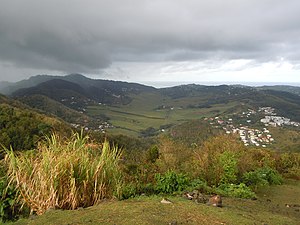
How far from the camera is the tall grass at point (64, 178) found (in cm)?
448

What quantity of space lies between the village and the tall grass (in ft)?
200

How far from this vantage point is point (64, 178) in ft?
15.1

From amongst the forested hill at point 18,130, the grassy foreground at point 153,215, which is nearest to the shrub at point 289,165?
the grassy foreground at point 153,215

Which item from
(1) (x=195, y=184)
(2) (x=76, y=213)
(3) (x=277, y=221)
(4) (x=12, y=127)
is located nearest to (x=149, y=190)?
(1) (x=195, y=184)

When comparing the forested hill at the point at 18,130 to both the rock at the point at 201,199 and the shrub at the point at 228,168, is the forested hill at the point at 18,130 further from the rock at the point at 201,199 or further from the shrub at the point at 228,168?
the rock at the point at 201,199

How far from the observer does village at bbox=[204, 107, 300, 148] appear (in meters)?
71.6

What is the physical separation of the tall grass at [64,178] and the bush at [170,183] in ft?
3.11

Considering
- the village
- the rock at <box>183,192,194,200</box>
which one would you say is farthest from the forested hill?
the village

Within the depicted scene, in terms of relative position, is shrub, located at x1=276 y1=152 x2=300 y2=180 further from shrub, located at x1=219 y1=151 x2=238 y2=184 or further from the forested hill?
the forested hill

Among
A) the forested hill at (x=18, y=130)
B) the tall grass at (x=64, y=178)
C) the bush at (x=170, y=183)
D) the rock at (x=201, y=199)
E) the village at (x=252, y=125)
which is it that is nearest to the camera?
the tall grass at (x=64, y=178)

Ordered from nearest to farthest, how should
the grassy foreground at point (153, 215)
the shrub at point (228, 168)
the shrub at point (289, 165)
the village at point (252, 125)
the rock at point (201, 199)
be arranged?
1. the grassy foreground at point (153, 215)
2. the rock at point (201, 199)
3. the shrub at point (228, 168)
4. the shrub at point (289, 165)
5. the village at point (252, 125)

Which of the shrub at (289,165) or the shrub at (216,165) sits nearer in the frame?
the shrub at (216,165)

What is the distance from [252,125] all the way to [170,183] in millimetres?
97421

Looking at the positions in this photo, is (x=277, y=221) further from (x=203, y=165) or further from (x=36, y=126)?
(x=36, y=126)
